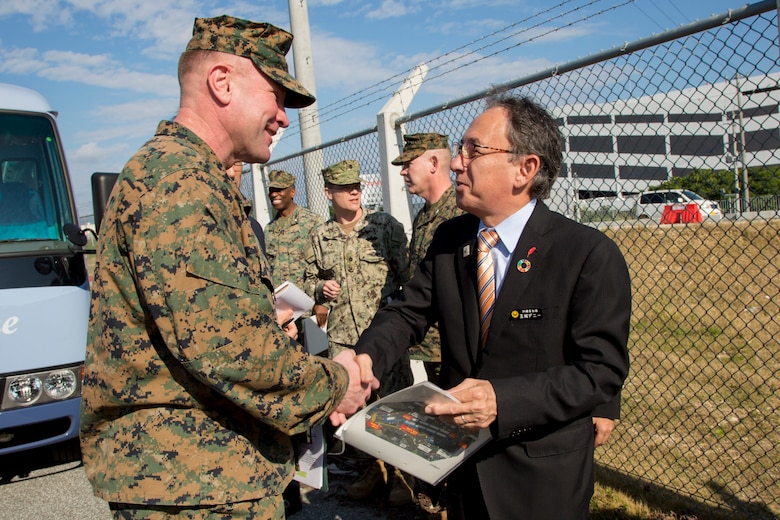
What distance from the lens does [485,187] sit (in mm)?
2234

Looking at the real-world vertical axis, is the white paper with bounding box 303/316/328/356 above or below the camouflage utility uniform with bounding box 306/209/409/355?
below

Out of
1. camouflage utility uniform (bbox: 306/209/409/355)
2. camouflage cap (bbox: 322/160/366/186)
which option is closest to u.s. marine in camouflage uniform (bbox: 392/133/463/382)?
camouflage utility uniform (bbox: 306/209/409/355)

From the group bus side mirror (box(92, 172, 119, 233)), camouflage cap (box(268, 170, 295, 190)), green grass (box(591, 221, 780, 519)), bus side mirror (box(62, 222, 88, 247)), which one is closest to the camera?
green grass (box(591, 221, 780, 519))

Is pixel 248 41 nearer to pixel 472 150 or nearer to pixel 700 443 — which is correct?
pixel 472 150

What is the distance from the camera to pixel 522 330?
203cm

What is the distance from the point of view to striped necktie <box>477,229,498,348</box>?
7.04ft

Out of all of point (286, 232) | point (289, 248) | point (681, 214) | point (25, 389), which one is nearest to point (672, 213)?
point (681, 214)

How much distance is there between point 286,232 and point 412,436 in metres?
4.63

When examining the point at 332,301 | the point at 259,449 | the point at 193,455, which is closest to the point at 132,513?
the point at 193,455

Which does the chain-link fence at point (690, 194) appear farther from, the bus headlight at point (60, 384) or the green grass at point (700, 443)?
the bus headlight at point (60, 384)

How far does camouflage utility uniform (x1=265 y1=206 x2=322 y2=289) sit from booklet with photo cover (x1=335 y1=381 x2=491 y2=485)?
4259mm

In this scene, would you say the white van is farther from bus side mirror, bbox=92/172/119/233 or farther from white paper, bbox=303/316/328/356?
bus side mirror, bbox=92/172/119/233

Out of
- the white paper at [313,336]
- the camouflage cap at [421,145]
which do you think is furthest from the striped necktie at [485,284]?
the white paper at [313,336]

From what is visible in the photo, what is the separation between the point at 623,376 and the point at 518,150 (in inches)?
34.5
